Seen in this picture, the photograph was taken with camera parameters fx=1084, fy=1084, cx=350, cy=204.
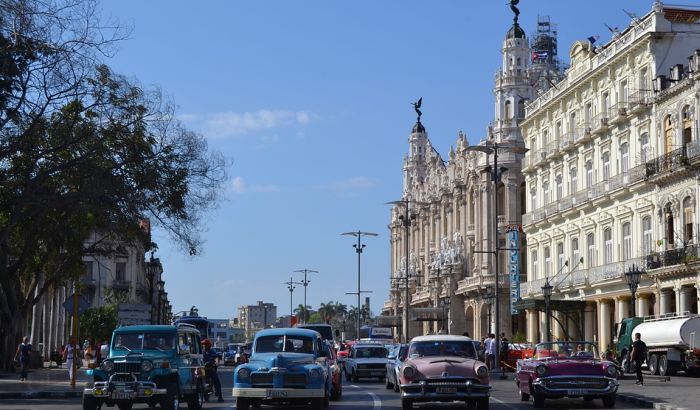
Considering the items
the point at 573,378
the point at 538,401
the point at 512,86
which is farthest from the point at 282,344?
the point at 512,86

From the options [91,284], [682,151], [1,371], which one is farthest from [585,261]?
[91,284]

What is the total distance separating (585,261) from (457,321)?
32923 mm

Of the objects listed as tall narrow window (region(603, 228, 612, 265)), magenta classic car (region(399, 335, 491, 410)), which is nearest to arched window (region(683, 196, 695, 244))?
tall narrow window (region(603, 228, 612, 265))

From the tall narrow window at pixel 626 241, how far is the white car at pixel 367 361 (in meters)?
18.2

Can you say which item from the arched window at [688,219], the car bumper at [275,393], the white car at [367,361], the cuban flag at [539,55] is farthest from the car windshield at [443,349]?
the cuban flag at [539,55]

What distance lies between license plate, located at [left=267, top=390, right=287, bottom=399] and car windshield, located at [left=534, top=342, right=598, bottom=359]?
6.52 metres

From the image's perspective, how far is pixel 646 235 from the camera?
52.5m

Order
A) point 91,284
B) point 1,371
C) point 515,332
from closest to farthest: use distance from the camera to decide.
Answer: point 1,371 < point 515,332 < point 91,284

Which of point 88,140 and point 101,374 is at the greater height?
point 88,140

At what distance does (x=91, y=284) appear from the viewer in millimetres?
100312

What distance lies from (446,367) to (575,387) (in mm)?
3205

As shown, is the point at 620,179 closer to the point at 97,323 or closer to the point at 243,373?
the point at 243,373

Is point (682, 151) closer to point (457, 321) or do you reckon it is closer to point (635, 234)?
point (635, 234)

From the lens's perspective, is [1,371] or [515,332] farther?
[515,332]
